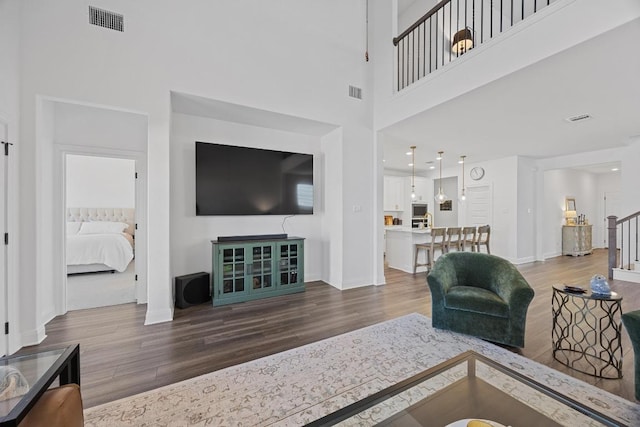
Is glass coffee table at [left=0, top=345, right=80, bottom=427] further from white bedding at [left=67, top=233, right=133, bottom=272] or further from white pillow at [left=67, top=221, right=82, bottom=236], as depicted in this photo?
white pillow at [left=67, top=221, right=82, bottom=236]

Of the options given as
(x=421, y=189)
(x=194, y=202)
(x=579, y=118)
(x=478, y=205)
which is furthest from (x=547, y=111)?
(x=421, y=189)

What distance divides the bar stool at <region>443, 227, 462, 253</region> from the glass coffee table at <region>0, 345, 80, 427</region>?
5579 millimetres

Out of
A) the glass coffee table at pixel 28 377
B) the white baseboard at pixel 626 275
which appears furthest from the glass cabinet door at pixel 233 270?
the white baseboard at pixel 626 275

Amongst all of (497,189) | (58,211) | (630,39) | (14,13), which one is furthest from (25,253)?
(497,189)

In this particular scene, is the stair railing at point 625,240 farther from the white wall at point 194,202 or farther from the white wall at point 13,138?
the white wall at point 13,138

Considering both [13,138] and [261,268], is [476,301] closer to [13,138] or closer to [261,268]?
[261,268]

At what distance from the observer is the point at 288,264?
4074 mm

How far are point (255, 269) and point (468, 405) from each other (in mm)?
3019

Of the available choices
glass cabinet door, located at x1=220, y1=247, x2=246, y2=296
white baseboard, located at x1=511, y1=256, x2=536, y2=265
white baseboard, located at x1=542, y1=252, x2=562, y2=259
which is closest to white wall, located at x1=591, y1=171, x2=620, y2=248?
white baseboard, located at x1=542, y1=252, x2=562, y2=259

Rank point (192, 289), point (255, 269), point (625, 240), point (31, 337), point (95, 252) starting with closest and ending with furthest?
point (31, 337)
point (192, 289)
point (255, 269)
point (95, 252)
point (625, 240)

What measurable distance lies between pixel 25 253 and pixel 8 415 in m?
2.44

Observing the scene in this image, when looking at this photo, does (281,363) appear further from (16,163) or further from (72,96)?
(72,96)

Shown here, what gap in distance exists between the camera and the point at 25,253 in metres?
2.54

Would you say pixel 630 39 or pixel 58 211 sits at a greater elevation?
pixel 630 39
